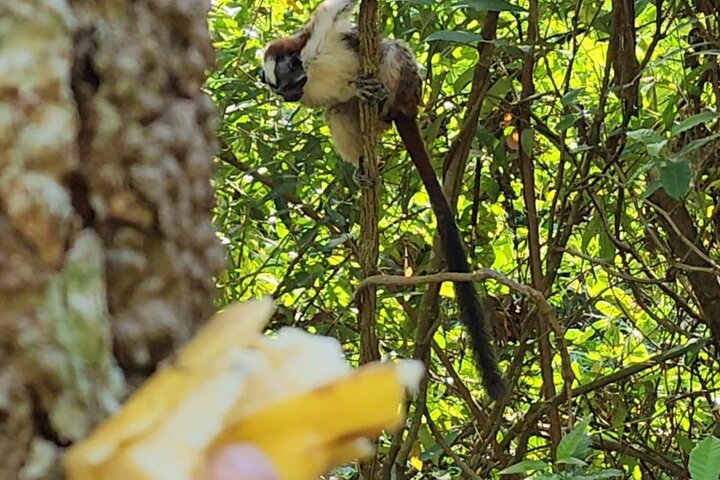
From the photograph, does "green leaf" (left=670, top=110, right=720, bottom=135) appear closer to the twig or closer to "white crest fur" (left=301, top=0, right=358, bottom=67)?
the twig

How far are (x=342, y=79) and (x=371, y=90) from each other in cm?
38

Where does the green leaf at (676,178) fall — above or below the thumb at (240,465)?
above

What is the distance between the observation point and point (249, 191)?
1763 millimetres

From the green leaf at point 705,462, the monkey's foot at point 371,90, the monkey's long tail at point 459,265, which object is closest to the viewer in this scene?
the green leaf at point 705,462

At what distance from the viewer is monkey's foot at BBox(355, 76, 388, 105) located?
1.78 metres

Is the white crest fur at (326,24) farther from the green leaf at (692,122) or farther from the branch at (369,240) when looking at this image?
the green leaf at (692,122)

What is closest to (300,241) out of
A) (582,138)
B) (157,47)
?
(582,138)

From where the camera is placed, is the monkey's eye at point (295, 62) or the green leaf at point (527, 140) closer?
the green leaf at point (527, 140)

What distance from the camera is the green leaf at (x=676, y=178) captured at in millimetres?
1047

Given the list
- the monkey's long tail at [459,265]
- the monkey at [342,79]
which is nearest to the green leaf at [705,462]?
the monkey's long tail at [459,265]

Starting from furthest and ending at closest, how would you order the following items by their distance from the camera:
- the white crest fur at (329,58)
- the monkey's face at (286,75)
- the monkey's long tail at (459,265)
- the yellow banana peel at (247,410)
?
the white crest fur at (329,58)
the monkey's face at (286,75)
the monkey's long tail at (459,265)
the yellow banana peel at (247,410)

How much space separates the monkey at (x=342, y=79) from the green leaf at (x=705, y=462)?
1081 millimetres

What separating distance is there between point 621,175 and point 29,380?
1301mm

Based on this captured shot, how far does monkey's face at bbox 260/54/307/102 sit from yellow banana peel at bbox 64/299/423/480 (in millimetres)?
1838
